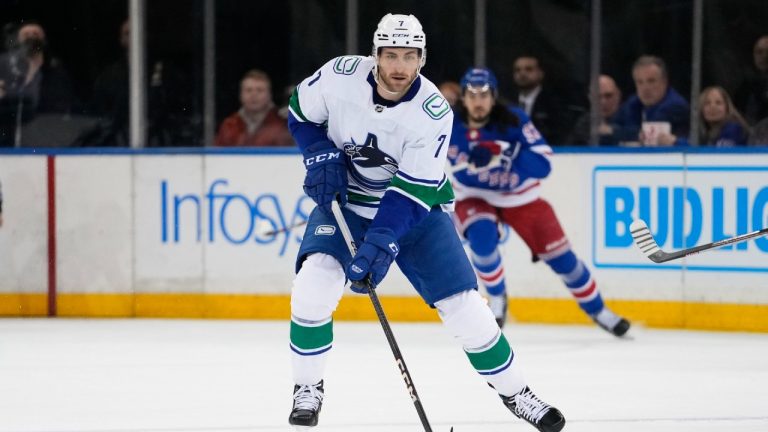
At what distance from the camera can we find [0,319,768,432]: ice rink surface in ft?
14.9

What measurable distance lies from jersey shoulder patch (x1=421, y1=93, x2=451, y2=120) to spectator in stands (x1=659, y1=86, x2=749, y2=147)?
3343 mm

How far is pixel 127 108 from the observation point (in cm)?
763

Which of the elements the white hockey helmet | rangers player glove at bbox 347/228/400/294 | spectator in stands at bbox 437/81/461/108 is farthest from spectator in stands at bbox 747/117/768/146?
rangers player glove at bbox 347/228/400/294

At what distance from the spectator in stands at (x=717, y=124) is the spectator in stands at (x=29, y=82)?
3.12 m

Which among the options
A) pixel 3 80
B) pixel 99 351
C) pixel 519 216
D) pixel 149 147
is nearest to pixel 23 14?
pixel 3 80

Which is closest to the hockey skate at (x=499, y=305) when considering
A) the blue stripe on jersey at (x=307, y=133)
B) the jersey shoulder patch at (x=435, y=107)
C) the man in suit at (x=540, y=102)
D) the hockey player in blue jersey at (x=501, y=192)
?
the hockey player in blue jersey at (x=501, y=192)

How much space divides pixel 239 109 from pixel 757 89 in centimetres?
265

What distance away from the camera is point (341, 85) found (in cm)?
405

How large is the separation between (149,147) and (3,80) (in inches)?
35.6

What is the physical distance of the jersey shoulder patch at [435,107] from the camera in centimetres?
397

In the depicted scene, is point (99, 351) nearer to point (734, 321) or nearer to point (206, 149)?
point (206, 149)

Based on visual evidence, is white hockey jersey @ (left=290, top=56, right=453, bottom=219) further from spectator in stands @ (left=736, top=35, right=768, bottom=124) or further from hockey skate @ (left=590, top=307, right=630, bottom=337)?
spectator in stands @ (left=736, top=35, right=768, bottom=124)

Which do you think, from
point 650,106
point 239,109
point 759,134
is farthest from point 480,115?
point 239,109

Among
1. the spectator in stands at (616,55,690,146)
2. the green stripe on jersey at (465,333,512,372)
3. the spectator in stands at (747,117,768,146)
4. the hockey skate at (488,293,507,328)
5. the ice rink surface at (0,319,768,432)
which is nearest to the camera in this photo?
the green stripe on jersey at (465,333,512,372)
